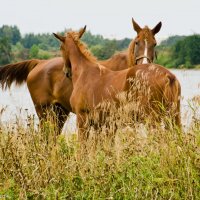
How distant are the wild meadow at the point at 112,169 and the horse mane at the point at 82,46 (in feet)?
11.4

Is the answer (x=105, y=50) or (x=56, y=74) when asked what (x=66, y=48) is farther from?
(x=105, y=50)

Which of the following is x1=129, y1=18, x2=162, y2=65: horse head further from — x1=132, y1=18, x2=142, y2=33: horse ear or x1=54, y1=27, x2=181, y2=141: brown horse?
x1=54, y1=27, x2=181, y2=141: brown horse

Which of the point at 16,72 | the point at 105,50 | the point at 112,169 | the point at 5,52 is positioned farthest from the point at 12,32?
the point at 112,169

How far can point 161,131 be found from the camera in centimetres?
512

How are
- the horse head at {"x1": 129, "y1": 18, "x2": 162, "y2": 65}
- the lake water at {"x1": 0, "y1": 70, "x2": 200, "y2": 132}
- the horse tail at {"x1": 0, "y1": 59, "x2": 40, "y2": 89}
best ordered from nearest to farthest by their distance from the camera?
1. the lake water at {"x1": 0, "y1": 70, "x2": 200, "y2": 132}
2. the horse head at {"x1": 129, "y1": 18, "x2": 162, "y2": 65}
3. the horse tail at {"x1": 0, "y1": 59, "x2": 40, "y2": 89}

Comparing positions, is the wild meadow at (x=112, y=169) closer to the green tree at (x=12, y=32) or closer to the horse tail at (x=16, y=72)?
the horse tail at (x=16, y=72)

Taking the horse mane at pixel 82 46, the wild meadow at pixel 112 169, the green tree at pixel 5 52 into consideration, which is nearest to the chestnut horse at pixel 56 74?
the horse mane at pixel 82 46

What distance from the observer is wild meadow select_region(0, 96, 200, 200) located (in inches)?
168

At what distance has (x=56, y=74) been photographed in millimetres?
10016

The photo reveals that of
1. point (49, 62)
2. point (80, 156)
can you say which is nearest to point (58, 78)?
point (49, 62)

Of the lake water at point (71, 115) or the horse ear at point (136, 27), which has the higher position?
the horse ear at point (136, 27)

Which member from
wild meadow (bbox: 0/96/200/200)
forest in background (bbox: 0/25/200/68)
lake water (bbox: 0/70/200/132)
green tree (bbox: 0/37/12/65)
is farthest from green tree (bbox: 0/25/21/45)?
wild meadow (bbox: 0/96/200/200)

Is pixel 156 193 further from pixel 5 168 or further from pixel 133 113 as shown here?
pixel 133 113

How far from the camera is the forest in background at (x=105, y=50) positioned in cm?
2838
